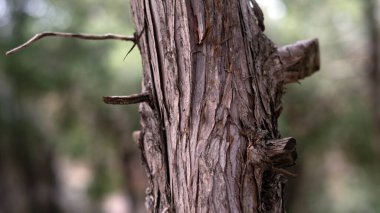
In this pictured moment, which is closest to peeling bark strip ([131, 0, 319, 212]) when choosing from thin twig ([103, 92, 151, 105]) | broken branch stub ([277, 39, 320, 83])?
thin twig ([103, 92, 151, 105])

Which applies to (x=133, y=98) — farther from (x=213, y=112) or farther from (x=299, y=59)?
(x=299, y=59)

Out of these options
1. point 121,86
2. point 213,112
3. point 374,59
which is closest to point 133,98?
point 213,112

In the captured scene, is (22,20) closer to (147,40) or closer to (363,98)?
(363,98)

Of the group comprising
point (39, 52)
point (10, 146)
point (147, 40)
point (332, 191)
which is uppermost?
point (39, 52)

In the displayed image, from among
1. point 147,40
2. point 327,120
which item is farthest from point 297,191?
point 147,40

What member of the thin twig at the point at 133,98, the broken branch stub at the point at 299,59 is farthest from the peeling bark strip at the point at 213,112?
the broken branch stub at the point at 299,59

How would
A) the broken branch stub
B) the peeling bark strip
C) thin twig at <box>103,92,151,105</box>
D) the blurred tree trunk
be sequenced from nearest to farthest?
the peeling bark strip → thin twig at <box>103,92,151,105</box> → the broken branch stub → the blurred tree trunk

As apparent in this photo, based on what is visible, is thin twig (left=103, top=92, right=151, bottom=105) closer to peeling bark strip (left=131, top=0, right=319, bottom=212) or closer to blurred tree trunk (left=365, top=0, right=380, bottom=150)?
peeling bark strip (left=131, top=0, right=319, bottom=212)
